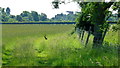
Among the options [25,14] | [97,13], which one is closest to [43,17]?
[25,14]

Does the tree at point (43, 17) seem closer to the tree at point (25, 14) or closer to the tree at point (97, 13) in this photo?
the tree at point (25, 14)

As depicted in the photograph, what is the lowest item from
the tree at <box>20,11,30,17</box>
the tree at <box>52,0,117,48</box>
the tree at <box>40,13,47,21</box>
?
the tree at <box>40,13,47,21</box>

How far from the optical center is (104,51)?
33.4 ft

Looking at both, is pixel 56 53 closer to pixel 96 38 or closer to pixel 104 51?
pixel 104 51

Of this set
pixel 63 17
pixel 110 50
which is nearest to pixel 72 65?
pixel 110 50

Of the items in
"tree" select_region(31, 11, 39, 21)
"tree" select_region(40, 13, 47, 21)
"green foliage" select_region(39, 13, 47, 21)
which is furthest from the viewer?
"tree" select_region(40, 13, 47, 21)

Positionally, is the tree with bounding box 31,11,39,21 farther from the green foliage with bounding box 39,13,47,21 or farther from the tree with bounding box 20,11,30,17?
the tree with bounding box 20,11,30,17

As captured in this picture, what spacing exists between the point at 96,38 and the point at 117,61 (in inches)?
206

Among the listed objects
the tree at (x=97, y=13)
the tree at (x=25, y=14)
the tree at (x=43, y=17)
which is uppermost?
the tree at (x=97, y=13)

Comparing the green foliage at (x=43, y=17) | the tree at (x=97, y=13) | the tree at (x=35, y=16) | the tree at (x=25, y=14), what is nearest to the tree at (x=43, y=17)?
the green foliage at (x=43, y=17)

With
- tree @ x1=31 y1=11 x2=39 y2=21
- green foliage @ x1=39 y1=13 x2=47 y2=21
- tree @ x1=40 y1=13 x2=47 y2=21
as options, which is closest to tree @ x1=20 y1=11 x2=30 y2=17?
tree @ x1=31 y1=11 x2=39 y2=21

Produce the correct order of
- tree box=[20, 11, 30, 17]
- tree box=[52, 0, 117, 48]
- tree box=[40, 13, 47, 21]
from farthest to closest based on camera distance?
1. tree box=[20, 11, 30, 17]
2. tree box=[40, 13, 47, 21]
3. tree box=[52, 0, 117, 48]

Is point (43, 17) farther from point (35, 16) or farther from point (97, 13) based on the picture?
point (97, 13)

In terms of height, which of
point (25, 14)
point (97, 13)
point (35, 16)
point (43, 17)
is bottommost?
point (43, 17)
